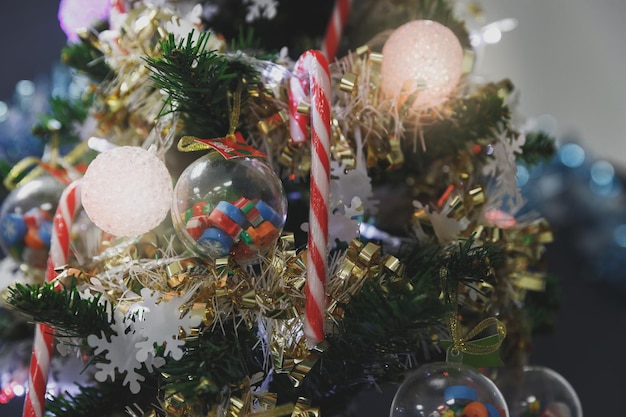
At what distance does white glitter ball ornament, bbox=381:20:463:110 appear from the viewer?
0.73 metres

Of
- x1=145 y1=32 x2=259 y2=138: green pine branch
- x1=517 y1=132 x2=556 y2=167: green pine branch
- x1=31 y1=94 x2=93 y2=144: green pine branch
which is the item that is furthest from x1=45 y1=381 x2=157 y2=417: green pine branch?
x1=517 y1=132 x2=556 y2=167: green pine branch

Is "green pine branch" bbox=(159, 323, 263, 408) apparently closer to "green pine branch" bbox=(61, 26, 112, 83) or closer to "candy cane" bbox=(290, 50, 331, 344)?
"candy cane" bbox=(290, 50, 331, 344)

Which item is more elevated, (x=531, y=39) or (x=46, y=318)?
(x=531, y=39)

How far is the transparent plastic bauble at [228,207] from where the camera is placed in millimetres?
626

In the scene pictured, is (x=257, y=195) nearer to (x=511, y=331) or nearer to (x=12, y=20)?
(x=511, y=331)

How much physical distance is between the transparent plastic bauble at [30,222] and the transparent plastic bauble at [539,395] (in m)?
0.69

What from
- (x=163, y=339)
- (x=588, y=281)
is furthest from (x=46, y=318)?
(x=588, y=281)

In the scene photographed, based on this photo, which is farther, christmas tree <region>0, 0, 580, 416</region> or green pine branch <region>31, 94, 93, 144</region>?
green pine branch <region>31, 94, 93, 144</region>

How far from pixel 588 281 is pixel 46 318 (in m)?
1.40

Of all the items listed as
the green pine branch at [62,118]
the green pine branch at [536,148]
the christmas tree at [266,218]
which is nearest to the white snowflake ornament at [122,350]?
the christmas tree at [266,218]

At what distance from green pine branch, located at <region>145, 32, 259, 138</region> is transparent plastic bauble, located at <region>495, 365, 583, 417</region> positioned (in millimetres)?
544

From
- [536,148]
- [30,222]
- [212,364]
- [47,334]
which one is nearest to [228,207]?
[212,364]

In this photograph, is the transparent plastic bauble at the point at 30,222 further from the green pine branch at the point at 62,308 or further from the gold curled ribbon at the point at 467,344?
the gold curled ribbon at the point at 467,344

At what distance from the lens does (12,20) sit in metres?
1.61
